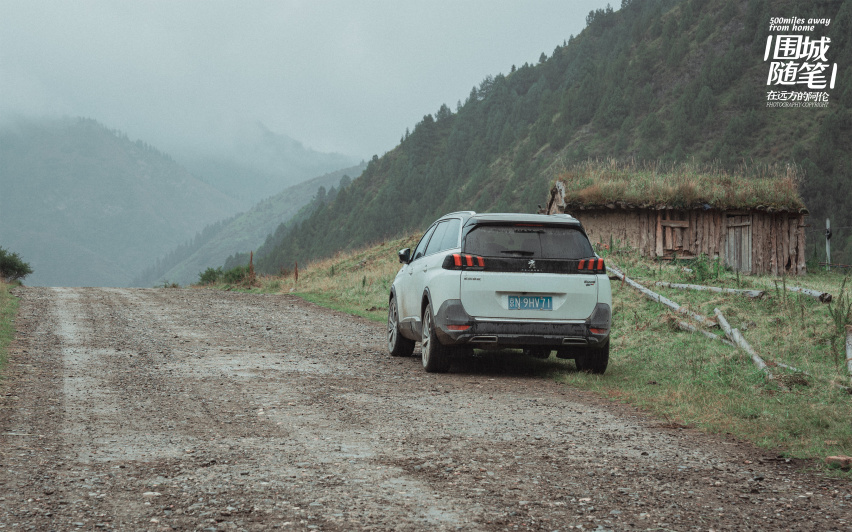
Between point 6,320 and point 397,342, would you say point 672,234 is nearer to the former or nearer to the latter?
point 397,342

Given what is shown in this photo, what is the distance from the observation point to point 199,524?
11.1ft

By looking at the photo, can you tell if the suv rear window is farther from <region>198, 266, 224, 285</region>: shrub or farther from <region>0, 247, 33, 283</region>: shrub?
<region>198, 266, 224, 285</region>: shrub

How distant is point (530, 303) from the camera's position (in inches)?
317

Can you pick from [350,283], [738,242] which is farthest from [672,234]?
[350,283]

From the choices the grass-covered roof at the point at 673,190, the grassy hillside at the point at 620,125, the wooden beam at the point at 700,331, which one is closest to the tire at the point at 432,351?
the wooden beam at the point at 700,331

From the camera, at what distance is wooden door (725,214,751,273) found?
2703cm

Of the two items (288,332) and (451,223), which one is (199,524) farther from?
(288,332)

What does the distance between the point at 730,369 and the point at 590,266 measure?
6.48 feet

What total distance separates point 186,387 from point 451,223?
Result: 12.2 feet

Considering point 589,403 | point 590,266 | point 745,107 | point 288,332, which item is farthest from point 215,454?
point 745,107

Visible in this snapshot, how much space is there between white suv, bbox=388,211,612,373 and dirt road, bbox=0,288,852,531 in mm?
583

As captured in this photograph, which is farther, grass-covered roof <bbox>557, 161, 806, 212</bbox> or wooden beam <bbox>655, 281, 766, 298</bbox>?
grass-covered roof <bbox>557, 161, 806, 212</bbox>

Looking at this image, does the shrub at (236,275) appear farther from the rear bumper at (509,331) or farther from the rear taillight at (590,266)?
the rear taillight at (590,266)

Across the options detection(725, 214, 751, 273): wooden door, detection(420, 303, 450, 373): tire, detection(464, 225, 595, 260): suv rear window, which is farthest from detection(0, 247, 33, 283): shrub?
detection(725, 214, 751, 273): wooden door
